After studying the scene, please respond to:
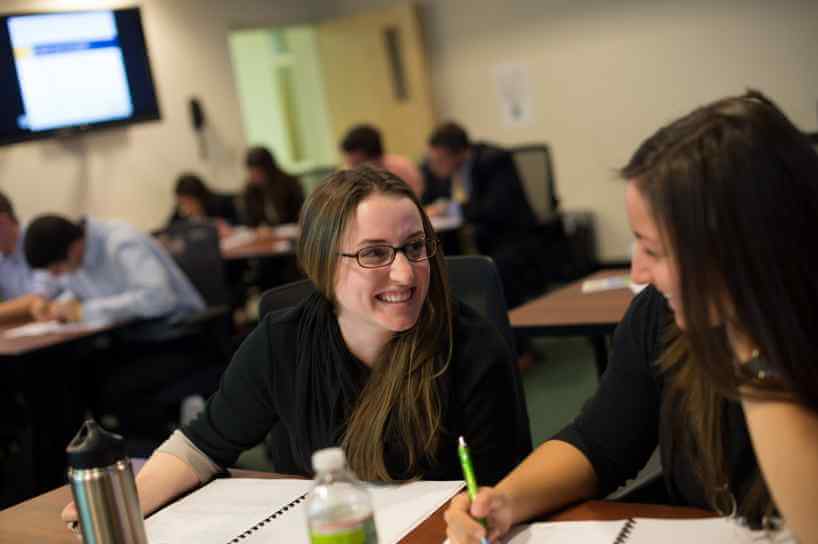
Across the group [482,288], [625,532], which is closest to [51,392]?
[482,288]

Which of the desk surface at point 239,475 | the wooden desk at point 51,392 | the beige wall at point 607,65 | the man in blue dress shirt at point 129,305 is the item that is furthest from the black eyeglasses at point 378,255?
the beige wall at point 607,65

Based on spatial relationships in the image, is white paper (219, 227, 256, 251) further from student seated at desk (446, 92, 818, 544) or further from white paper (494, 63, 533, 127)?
student seated at desk (446, 92, 818, 544)

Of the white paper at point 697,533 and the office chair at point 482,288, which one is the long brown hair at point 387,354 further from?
the white paper at point 697,533

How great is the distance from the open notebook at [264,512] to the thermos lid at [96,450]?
226 mm

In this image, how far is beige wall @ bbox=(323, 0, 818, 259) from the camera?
634 cm

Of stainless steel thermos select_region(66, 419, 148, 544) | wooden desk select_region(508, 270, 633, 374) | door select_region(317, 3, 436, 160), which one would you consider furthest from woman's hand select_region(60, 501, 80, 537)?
door select_region(317, 3, 436, 160)

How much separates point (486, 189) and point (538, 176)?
16.4 inches

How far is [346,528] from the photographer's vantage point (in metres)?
1.18

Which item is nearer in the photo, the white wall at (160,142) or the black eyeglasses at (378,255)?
the black eyeglasses at (378,255)

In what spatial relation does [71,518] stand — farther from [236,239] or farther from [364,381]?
[236,239]

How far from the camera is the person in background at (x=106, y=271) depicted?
3879 millimetres

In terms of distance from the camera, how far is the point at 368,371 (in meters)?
1.77

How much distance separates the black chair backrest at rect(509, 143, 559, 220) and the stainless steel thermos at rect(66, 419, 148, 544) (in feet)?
14.0

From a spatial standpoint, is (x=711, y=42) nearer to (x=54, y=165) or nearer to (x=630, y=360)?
(x=54, y=165)
